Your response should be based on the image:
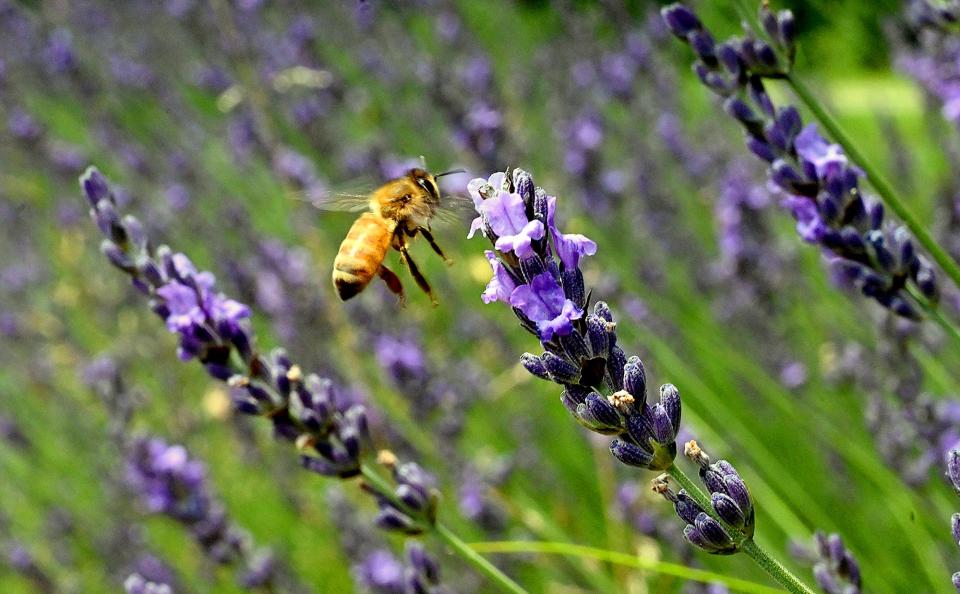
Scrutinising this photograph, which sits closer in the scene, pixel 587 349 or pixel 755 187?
pixel 587 349

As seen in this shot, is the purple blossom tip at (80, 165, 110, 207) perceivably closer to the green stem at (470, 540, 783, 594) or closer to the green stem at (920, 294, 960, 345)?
the green stem at (470, 540, 783, 594)

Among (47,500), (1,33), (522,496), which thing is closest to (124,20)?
(1,33)

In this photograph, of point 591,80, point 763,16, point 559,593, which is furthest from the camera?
point 591,80

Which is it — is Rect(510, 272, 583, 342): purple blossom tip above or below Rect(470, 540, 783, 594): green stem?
above

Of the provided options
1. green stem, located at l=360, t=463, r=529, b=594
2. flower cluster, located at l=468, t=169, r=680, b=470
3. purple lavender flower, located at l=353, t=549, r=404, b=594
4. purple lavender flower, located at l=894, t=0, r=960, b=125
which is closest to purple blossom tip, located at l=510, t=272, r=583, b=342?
flower cluster, located at l=468, t=169, r=680, b=470

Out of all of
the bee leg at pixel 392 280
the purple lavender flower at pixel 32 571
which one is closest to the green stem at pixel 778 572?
the bee leg at pixel 392 280

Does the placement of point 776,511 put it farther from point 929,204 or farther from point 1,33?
point 1,33

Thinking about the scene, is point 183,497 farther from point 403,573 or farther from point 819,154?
point 819,154
